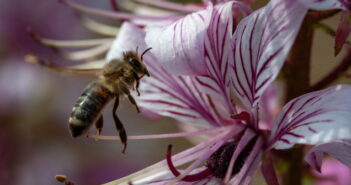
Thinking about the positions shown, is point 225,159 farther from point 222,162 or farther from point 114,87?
point 114,87

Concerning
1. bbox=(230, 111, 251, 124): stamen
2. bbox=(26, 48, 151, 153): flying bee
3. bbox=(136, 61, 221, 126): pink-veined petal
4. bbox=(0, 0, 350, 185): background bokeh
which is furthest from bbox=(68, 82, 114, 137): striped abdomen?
bbox=(0, 0, 350, 185): background bokeh

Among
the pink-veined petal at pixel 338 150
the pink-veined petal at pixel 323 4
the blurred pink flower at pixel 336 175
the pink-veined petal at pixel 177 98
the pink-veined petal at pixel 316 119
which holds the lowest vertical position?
the blurred pink flower at pixel 336 175

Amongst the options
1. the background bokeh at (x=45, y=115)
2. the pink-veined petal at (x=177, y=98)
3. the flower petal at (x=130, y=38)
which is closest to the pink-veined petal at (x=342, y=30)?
the pink-veined petal at (x=177, y=98)

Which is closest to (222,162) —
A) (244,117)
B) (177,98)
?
(244,117)

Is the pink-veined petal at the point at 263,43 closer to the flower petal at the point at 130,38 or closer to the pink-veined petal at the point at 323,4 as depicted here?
the pink-veined petal at the point at 323,4

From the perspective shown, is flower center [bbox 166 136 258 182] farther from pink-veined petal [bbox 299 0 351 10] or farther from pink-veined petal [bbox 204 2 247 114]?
pink-veined petal [bbox 299 0 351 10]

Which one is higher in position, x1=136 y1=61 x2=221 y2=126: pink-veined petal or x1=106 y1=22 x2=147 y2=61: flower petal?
x1=106 y1=22 x2=147 y2=61: flower petal

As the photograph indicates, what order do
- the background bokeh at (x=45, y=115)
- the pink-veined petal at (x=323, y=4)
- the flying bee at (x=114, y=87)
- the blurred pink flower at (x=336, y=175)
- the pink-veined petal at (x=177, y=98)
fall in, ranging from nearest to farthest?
the pink-veined petal at (x=323, y=4), the flying bee at (x=114, y=87), the pink-veined petal at (x=177, y=98), the blurred pink flower at (x=336, y=175), the background bokeh at (x=45, y=115)

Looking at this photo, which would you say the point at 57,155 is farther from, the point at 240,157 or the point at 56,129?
the point at 240,157
